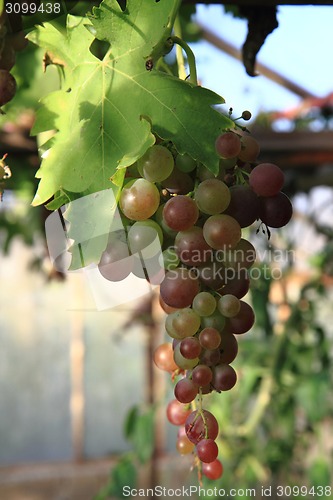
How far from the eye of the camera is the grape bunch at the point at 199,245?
1.28 ft

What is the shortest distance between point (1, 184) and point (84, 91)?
0.28ft

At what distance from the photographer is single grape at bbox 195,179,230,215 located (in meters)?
0.39

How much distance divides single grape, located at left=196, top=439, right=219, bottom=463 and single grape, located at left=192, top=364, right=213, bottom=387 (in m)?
0.03

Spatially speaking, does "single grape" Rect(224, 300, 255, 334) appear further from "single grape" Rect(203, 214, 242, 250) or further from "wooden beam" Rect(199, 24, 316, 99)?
"wooden beam" Rect(199, 24, 316, 99)

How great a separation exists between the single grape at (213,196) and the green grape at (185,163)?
0.02 metres

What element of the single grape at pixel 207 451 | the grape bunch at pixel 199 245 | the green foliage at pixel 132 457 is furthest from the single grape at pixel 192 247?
the green foliage at pixel 132 457

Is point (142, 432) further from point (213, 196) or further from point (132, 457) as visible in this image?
point (213, 196)

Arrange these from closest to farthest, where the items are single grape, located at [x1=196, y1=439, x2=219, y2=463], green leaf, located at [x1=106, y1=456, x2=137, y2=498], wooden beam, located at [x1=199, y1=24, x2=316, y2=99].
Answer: single grape, located at [x1=196, y1=439, x2=219, y2=463] < green leaf, located at [x1=106, y1=456, x2=137, y2=498] < wooden beam, located at [x1=199, y1=24, x2=316, y2=99]

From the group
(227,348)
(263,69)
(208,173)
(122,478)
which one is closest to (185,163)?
(208,173)

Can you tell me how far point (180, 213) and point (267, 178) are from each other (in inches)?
2.2

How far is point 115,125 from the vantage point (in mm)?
416

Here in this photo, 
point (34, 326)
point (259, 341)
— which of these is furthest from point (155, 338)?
point (259, 341)

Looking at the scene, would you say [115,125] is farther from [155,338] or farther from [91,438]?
[91,438]

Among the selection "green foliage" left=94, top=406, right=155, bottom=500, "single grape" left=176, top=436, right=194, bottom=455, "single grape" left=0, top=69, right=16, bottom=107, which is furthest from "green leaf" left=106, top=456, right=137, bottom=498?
"single grape" left=0, top=69, right=16, bottom=107
